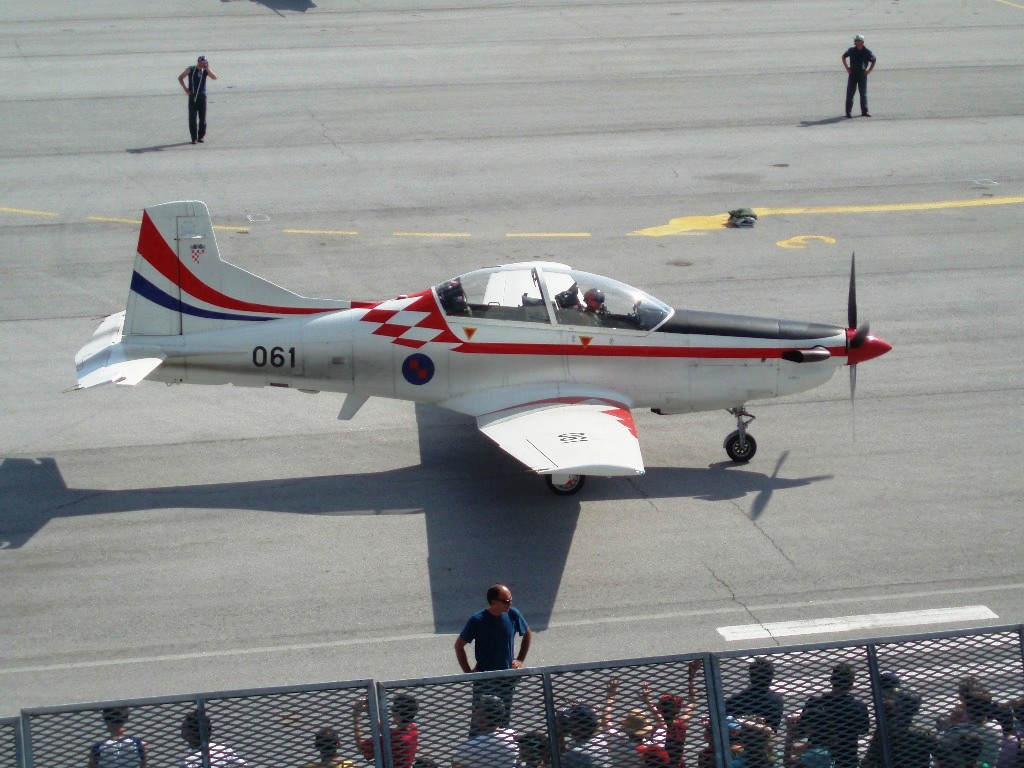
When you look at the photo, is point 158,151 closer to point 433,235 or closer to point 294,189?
point 294,189

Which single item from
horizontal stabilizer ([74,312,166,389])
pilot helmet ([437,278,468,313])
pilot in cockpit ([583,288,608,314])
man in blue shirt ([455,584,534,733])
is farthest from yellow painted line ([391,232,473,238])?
man in blue shirt ([455,584,534,733])

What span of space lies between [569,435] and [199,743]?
6768 millimetres

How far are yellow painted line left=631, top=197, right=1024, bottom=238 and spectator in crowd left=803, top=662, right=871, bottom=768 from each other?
1605 cm

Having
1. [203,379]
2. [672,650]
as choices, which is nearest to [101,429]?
[203,379]

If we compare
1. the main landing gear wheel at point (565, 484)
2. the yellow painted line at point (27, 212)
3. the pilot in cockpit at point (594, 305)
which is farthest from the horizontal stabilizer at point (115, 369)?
the yellow painted line at point (27, 212)

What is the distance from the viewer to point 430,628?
10.8m

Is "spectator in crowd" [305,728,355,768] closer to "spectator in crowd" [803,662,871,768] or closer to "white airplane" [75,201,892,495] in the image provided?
"spectator in crowd" [803,662,871,768]

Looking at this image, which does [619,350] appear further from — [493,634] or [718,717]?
[718,717]

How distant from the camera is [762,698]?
6.80 metres

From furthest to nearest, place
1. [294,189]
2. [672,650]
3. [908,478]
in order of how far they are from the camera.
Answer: [294,189], [908,478], [672,650]

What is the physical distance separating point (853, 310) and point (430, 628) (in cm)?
671

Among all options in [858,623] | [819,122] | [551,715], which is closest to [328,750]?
[551,715]

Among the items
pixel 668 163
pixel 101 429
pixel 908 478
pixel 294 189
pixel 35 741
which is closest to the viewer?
pixel 35 741

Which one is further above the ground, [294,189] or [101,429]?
[294,189]
